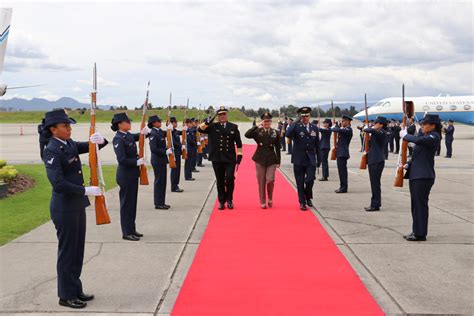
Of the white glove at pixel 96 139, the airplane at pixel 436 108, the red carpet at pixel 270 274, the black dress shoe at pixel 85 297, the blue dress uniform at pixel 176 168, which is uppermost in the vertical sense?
the airplane at pixel 436 108

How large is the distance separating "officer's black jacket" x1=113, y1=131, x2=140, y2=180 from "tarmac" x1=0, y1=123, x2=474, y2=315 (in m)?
1.00

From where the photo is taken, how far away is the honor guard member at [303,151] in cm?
944

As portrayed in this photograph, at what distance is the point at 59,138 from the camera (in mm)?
4496

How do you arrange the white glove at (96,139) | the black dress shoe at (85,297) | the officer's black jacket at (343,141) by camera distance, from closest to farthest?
1. the black dress shoe at (85,297)
2. the white glove at (96,139)
3. the officer's black jacket at (343,141)

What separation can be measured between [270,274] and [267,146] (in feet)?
14.7

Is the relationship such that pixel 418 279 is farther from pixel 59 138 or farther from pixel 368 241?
pixel 59 138

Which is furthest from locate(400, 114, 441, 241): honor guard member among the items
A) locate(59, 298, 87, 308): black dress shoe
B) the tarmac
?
locate(59, 298, 87, 308): black dress shoe

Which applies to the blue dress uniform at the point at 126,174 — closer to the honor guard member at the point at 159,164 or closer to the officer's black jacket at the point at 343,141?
the honor guard member at the point at 159,164

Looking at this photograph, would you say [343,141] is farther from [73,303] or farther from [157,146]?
[73,303]

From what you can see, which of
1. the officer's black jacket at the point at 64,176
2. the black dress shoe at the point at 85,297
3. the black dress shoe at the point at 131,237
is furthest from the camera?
the black dress shoe at the point at 131,237

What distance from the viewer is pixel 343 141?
11695 mm

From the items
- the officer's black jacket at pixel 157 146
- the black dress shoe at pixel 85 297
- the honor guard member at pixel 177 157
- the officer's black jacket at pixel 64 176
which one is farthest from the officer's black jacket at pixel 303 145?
the black dress shoe at pixel 85 297

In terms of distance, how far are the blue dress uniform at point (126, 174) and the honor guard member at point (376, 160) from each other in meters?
4.77

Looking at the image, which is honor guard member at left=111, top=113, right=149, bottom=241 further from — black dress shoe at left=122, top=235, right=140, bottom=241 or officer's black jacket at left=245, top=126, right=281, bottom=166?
officer's black jacket at left=245, top=126, right=281, bottom=166
